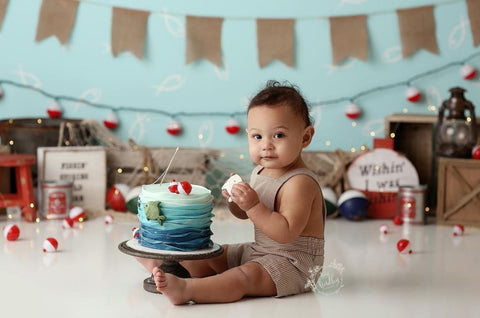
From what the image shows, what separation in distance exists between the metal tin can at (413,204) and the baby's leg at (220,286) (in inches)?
55.9

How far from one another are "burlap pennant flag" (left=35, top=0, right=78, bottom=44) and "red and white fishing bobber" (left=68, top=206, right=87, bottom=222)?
873 millimetres

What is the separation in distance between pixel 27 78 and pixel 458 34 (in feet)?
6.56

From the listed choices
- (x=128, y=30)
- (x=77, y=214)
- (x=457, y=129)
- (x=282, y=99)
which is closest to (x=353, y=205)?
(x=457, y=129)

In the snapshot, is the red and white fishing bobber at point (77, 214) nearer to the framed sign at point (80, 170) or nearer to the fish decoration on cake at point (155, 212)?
the framed sign at point (80, 170)

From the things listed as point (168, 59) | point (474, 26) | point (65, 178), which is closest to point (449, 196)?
point (474, 26)

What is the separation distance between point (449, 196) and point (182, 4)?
149 cm

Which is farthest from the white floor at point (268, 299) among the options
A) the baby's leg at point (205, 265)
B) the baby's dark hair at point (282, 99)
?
the baby's dark hair at point (282, 99)

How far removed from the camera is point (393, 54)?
3.68m

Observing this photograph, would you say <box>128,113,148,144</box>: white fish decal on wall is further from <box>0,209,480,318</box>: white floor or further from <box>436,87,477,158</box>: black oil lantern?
<box>436,87,477,158</box>: black oil lantern

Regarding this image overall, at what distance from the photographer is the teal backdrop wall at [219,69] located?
3.64 metres

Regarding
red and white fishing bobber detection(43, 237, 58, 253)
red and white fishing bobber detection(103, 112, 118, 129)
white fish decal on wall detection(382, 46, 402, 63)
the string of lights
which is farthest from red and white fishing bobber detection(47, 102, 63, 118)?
white fish decal on wall detection(382, 46, 402, 63)

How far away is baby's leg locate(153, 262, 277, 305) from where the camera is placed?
1915 millimetres

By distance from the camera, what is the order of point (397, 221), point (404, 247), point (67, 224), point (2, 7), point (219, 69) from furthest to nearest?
point (219, 69), point (2, 7), point (397, 221), point (67, 224), point (404, 247)

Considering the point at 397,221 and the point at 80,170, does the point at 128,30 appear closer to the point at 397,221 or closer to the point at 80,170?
the point at 80,170
